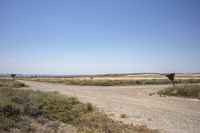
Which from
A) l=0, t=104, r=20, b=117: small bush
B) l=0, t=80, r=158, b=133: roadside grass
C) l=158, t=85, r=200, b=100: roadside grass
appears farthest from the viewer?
l=158, t=85, r=200, b=100: roadside grass

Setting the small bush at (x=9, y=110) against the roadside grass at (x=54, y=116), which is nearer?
the roadside grass at (x=54, y=116)

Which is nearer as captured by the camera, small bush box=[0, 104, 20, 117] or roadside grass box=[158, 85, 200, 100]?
small bush box=[0, 104, 20, 117]

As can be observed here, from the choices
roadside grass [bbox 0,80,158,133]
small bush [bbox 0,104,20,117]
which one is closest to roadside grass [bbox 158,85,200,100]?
roadside grass [bbox 0,80,158,133]

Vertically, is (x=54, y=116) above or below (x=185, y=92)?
below

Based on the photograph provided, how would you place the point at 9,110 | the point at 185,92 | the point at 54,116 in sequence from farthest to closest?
the point at 185,92 → the point at 54,116 → the point at 9,110

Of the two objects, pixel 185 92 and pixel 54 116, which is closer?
pixel 54 116

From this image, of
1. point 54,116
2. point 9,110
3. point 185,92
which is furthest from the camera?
point 185,92

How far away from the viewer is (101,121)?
45.0ft

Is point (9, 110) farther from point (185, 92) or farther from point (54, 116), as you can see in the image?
point (185, 92)

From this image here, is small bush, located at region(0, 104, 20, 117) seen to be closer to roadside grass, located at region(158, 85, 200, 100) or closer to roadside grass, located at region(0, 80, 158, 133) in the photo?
roadside grass, located at region(0, 80, 158, 133)

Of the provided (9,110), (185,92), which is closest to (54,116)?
(9,110)

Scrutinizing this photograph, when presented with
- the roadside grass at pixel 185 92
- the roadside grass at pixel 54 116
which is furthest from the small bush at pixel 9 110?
the roadside grass at pixel 185 92

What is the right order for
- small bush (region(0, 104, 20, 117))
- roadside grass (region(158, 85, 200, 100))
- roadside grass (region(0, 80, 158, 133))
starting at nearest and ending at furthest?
1. roadside grass (region(0, 80, 158, 133))
2. small bush (region(0, 104, 20, 117))
3. roadside grass (region(158, 85, 200, 100))

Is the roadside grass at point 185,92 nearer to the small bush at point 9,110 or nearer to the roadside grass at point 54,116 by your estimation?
the roadside grass at point 54,116
